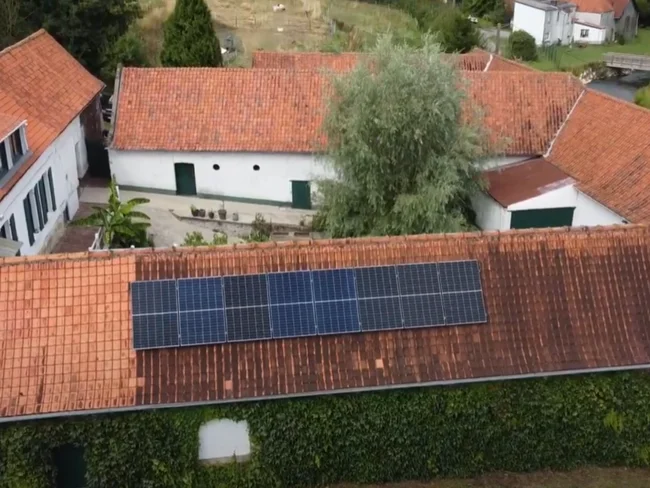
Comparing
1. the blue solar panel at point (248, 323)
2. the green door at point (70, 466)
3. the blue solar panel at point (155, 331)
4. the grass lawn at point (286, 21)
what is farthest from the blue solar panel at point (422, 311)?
the grass lawn at point (286, 21)

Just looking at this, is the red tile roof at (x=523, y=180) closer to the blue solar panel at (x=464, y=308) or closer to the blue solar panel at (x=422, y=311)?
the blue solar panel at (x=464, y=308)

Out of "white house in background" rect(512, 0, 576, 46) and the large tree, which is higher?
the large tree

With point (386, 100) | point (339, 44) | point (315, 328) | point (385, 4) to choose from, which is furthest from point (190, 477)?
point (385, 4)

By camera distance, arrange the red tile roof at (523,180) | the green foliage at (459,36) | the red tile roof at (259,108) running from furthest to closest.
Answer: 1. the green foliage at (459,36)
2. the red tile roof at (259,108)
3. the red tile roof at (523,180)

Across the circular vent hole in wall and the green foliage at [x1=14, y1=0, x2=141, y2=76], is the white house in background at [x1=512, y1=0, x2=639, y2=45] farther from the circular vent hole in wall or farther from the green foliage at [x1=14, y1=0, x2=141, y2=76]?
the circular vent hole in wall

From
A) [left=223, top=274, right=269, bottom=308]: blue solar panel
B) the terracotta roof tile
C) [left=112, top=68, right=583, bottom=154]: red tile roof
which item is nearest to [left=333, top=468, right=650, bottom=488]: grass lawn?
[left=223, top=274, right=269, bottom=308]: blue solar panel

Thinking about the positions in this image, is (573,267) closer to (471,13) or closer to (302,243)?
(302,243)

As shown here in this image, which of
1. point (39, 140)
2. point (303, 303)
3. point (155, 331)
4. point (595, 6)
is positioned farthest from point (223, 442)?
point (595, 6)
